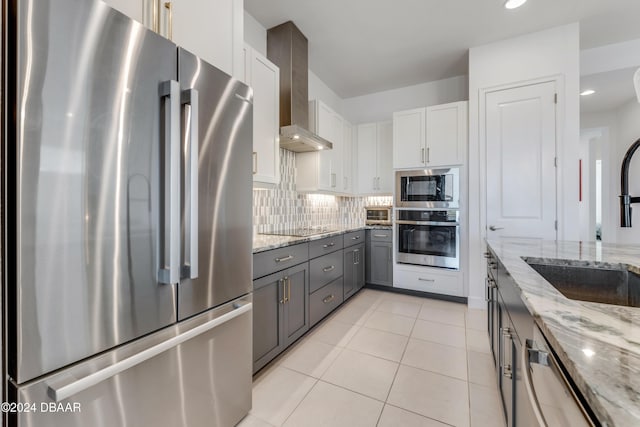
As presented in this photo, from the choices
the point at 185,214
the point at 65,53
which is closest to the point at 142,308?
the point at 185,214

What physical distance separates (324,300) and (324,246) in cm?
52

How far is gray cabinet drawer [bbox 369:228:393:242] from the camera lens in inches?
141

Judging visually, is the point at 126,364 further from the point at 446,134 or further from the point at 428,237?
the point at 446,134

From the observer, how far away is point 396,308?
9.87 feet

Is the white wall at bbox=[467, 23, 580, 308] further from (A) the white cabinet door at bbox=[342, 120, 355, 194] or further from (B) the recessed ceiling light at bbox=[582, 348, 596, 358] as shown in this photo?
(B) the recessed ceiling light at bbox=[582, 348, 596, 358]

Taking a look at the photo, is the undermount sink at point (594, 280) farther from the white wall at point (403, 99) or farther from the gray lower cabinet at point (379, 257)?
the white wall at point (403, 99)

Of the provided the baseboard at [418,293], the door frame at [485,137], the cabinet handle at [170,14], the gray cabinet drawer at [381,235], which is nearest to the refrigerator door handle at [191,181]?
the cabinet handle at [170,14]

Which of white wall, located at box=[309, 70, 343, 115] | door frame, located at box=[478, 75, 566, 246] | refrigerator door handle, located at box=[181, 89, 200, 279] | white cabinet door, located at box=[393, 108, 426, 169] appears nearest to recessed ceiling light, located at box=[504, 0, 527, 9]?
door frame, located at box=[478, 75, 566, 246]

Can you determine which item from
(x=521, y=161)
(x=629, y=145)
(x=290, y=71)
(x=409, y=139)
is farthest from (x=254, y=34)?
(x=629, y=145)

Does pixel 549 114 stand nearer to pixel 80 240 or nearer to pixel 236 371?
pixel 236 371

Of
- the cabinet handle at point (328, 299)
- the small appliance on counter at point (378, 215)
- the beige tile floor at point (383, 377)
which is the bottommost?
the beige tile floor at point (383, 377)

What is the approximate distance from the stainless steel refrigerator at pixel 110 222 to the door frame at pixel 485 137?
245 centimetres

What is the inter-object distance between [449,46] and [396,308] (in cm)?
296

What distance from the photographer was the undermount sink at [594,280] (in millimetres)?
1178
